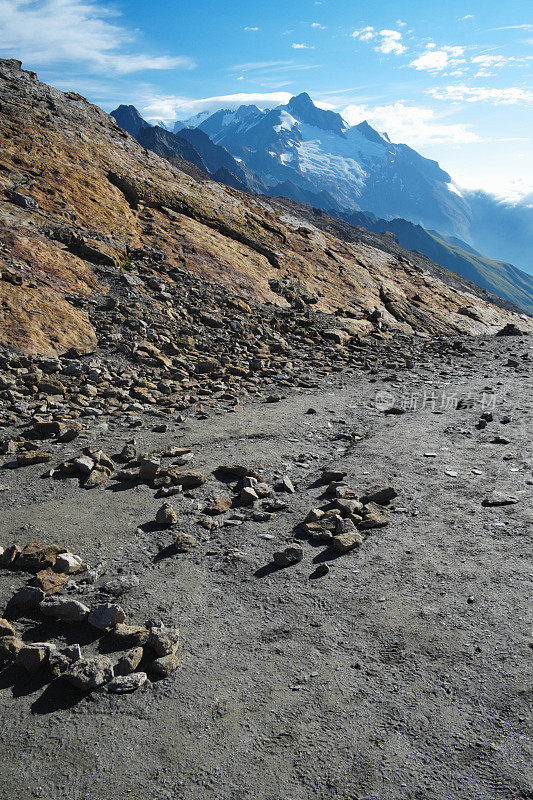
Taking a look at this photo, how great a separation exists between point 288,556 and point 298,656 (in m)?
1.69

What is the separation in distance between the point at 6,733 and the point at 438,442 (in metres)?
10.1

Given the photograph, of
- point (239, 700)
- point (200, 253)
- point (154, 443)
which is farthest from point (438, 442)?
point (200, 253)

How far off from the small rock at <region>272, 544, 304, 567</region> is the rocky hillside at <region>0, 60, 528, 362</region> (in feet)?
32.7

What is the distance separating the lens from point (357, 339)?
2405cm

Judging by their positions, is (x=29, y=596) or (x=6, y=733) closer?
(x=6, y=733)

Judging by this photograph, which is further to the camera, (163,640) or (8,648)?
(163,640)

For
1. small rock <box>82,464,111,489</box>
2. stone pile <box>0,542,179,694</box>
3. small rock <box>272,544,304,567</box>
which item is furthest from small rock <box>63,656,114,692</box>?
small rock <box>82,464,111,489</box>

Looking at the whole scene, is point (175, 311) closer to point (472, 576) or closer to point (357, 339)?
point (357, 339)

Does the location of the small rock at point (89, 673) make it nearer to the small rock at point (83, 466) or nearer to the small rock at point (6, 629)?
the small rock at point (6, 629)

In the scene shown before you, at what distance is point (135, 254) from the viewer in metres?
21.1

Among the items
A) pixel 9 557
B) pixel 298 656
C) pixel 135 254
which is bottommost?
pixel 298 656

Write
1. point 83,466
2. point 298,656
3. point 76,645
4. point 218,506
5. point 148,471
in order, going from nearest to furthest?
point 76,645, point 298,656, point 218,506, point 83,466, point 148,471

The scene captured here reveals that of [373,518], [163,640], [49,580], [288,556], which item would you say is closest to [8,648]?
[49,580]

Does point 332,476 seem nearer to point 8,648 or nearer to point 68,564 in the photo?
point 68,564
